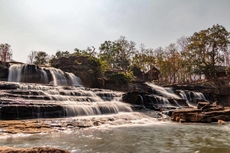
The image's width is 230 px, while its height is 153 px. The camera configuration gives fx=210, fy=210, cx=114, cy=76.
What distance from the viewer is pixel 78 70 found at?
31.3 metres

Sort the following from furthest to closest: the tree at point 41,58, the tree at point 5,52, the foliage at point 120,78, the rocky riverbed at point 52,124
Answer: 1. the tree at point 41,58
2. the tree at point 5,52
3. the foliage at point 120,78
4. the rocky riverbed at point 52,124

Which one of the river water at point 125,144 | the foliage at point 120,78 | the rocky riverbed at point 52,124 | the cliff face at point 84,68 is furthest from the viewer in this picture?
the foliage at point 120,78

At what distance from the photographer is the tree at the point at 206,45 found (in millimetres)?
35312

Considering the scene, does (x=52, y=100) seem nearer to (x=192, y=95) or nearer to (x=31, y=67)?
(x=31, y=67)

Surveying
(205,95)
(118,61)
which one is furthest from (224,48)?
(118,61)

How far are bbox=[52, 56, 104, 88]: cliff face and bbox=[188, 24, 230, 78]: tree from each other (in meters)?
17.1

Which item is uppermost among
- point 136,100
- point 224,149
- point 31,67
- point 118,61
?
point 118,61

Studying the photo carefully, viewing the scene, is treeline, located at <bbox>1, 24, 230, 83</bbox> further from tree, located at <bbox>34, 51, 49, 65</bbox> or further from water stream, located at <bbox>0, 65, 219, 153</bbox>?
water stream, located at <bbox>0, 65, 219, 153</bbox>

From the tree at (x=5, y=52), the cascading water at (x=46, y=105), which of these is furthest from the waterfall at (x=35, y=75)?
the tree at (x=5, y=52)

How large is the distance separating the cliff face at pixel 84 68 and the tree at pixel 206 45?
17.1 metres

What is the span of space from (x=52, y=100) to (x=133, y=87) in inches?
844

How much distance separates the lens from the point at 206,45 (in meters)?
36.4

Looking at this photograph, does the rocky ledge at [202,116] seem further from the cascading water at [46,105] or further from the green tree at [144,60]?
the green tree at [144,60]

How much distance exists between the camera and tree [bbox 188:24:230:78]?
1390 inches
